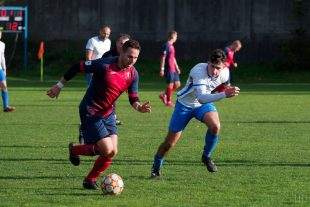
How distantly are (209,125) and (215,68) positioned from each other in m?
0.80

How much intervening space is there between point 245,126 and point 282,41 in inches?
Result: 961

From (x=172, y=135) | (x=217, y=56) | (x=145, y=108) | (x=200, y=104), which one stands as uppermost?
(x=217, y=56)

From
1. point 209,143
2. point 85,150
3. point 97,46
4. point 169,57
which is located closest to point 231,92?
point 209,143

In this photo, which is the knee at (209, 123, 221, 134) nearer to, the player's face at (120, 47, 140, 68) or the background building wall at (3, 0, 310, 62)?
the player's face at (120, 47, 140, 68)

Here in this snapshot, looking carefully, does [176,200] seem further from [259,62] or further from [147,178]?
[259,62]

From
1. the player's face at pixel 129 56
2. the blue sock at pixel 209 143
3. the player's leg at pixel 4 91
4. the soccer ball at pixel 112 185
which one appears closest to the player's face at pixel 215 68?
the blue sock at pixel 209 143

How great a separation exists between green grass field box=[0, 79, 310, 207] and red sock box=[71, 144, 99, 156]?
14.5 inches

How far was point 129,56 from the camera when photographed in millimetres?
9906

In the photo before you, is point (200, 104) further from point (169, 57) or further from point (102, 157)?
point (169, 57)

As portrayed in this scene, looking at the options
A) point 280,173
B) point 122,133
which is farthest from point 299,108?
point 280,173

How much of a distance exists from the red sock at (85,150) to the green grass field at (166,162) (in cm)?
37

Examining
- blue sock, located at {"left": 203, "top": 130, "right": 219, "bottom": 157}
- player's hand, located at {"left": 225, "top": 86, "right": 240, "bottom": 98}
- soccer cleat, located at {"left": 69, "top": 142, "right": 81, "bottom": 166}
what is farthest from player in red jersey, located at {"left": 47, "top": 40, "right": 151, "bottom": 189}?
blue sock, located at {"left": 203, "top": 130, "right": 219, "bottom": 157}

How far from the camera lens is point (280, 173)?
11539mm

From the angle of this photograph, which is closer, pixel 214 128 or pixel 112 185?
pixel 112 185
